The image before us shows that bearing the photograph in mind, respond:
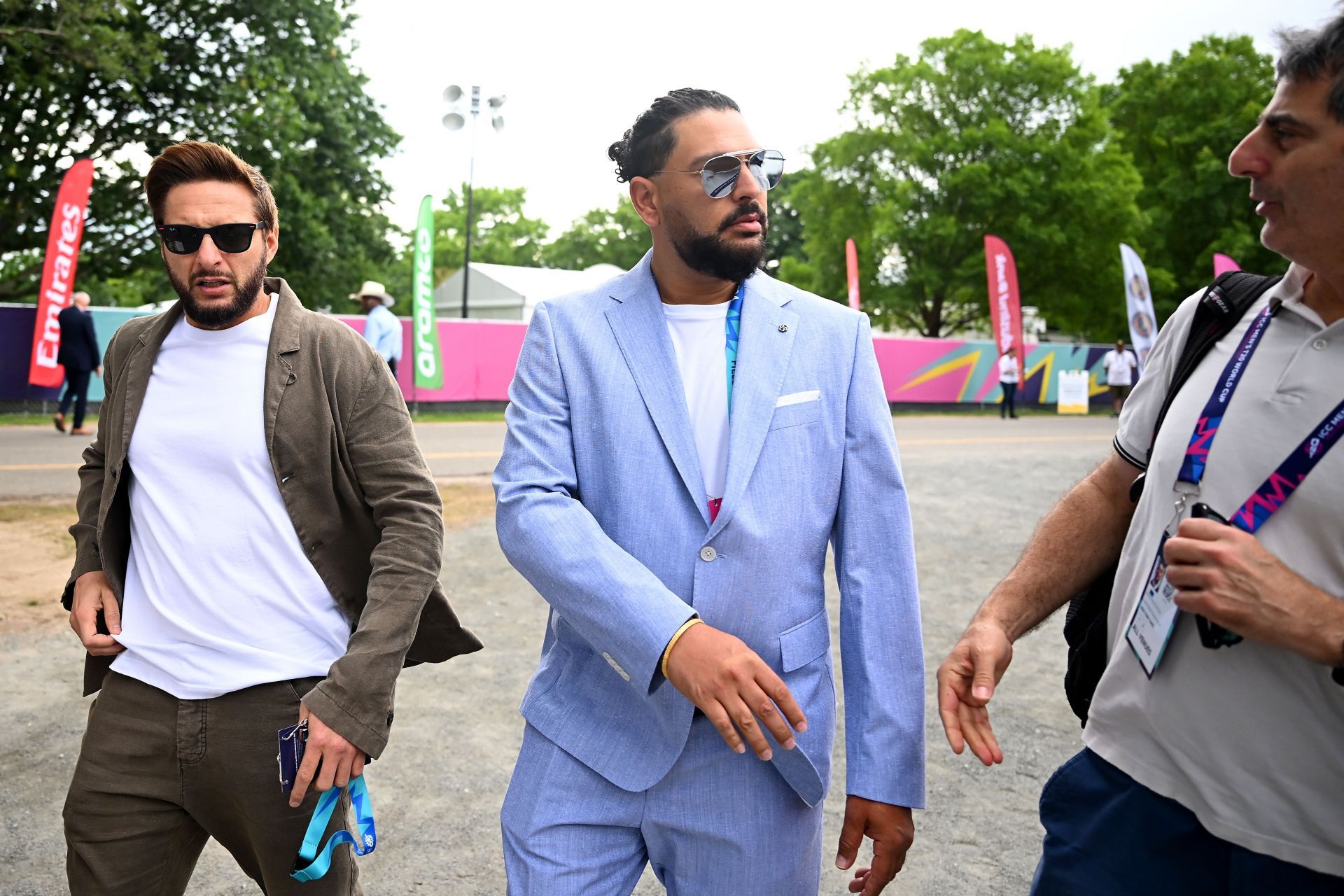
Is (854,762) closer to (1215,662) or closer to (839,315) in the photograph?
(1215,662)

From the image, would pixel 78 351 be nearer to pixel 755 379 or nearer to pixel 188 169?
pixel 188 169

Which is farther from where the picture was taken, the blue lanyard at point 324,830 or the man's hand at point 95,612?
the man's hand at point 95,612

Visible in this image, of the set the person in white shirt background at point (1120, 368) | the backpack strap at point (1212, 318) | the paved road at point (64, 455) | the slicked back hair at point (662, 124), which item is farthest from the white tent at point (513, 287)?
the backpack strap at point (1212, 318)

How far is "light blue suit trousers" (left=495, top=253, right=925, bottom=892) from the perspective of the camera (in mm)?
2152

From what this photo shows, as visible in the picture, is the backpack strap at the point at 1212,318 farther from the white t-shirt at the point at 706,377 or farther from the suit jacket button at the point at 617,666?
the suit jacket button at the point at 617,666

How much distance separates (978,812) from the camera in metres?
4.55

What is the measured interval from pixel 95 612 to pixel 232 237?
949 millimetres

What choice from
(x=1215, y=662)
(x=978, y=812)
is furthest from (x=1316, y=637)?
(x=978, y=812)

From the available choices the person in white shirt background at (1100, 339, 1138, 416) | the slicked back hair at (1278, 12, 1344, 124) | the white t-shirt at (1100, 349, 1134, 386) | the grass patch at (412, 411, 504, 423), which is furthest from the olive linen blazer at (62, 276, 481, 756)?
the white t-shirt at (1100, 349, 1134, 386)

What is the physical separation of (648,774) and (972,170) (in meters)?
39.0

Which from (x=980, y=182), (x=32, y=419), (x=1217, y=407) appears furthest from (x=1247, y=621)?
(x=980, y=182)

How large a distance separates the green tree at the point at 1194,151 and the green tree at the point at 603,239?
3440 centimetres

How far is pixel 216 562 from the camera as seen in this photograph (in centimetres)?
259

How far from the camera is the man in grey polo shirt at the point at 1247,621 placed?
5.52 feet
